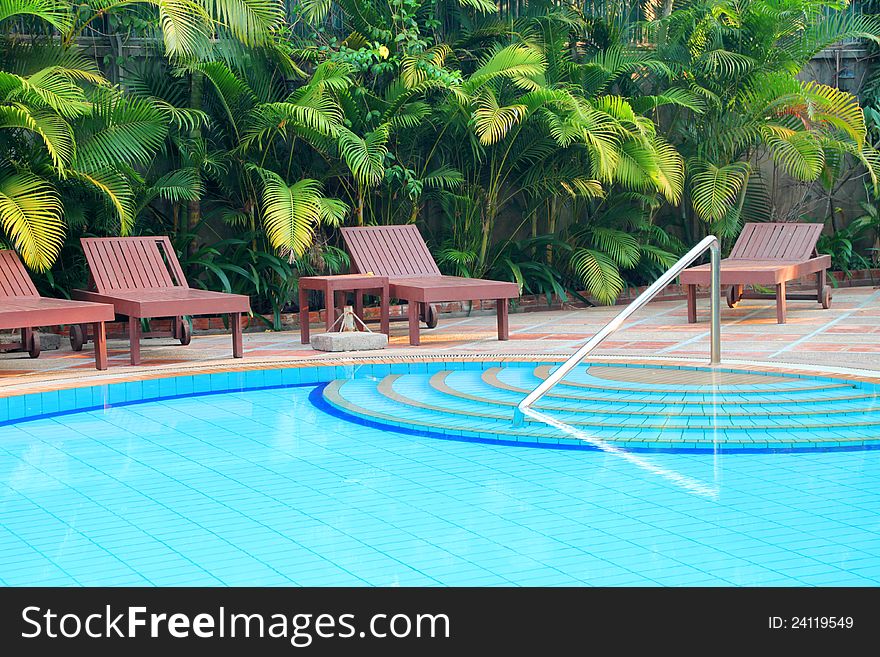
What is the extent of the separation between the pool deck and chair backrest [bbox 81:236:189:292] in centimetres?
59

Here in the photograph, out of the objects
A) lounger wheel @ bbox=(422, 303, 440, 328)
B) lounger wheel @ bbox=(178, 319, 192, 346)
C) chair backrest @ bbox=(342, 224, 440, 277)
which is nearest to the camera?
lounger wheel @ bbox=(178, 319, 192, 346)

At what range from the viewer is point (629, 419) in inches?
286

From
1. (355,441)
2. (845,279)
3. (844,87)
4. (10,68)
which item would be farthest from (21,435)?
(844,87)

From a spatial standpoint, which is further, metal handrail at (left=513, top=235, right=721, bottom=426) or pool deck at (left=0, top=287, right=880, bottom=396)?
pool deck at (left=0, top=287, right=880, bottom=396)

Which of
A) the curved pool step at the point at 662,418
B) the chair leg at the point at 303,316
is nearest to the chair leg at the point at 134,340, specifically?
the chair leg at the point at 303,316

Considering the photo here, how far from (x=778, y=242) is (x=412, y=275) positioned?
13.1 ft

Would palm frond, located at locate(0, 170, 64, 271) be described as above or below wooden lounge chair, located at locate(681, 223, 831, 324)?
above

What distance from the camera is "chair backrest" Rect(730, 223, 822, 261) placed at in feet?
40.7

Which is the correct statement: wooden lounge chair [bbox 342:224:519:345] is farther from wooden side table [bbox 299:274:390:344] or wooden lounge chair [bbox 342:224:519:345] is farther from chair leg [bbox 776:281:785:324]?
chair leg [bbox 776:281:785:324]

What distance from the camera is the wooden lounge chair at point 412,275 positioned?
1042 centimetres

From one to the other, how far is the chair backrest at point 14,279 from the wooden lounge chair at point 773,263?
19.1ft

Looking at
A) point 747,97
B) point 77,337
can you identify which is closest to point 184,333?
point 77,337

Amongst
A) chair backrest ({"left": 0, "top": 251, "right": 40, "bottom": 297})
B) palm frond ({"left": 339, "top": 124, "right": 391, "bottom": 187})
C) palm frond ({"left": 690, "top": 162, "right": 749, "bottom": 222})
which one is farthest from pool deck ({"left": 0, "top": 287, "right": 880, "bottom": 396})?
palm frond ({"left": 339, "top": 124, "right": 391, "bottom": 187})
